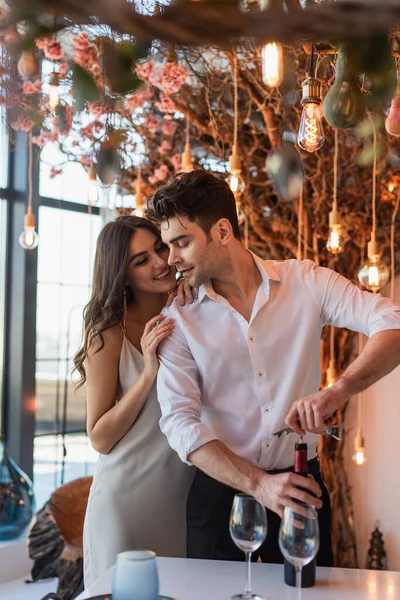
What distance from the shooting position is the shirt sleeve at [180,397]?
6.16 feet

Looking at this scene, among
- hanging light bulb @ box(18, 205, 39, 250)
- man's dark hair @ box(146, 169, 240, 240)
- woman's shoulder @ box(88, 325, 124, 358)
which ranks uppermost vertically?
hanging light bulb @ box(18, 205, 39, 250)

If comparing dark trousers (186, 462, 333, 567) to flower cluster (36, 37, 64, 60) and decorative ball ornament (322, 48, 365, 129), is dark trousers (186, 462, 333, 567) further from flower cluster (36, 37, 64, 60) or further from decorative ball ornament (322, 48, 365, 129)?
flower cluster (36, 37, 64, 60)

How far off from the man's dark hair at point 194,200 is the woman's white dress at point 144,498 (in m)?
0.52

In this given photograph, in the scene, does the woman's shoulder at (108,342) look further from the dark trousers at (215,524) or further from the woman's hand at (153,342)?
the dark trousers at (215,524)

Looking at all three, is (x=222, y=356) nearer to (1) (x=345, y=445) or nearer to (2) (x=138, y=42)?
(2) (x=138, y=42)

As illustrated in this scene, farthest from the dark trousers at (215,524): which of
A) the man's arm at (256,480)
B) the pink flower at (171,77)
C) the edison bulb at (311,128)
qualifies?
the pink flower at (171,77)

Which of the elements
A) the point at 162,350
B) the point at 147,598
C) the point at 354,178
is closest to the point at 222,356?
the point at 162,350

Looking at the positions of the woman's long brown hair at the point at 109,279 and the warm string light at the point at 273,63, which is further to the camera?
the woman's long brown hair at the point at 109,279

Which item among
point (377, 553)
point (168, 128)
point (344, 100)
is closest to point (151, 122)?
point (168, 128)

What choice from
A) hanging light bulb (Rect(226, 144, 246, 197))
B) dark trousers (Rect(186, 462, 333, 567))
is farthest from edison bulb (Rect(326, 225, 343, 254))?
dark trousers (Rect(186, 462, 333, 567))

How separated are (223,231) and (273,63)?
0.80m

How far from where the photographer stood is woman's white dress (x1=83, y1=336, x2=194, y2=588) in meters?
2.25

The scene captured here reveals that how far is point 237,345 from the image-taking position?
2.12 meters

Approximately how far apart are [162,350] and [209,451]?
0.40 meters
